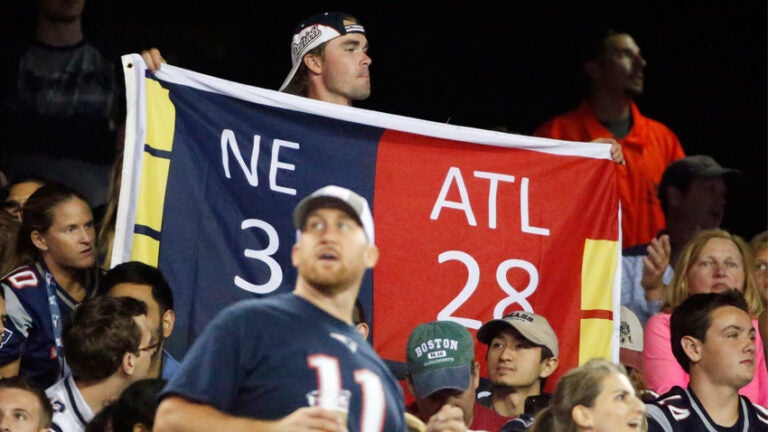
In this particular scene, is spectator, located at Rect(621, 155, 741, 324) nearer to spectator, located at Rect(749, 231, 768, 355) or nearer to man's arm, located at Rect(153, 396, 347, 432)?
spectator, located at Rect(749, 231, 768, 355)

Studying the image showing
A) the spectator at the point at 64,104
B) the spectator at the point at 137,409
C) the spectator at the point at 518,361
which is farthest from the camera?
the spectator at the point at 64,104

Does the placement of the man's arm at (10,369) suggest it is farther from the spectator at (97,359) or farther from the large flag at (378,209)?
the large flag at (378,209)

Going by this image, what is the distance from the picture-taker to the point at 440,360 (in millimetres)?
5875

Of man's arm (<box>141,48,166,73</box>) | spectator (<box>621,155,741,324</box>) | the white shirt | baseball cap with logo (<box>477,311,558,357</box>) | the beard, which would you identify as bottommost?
the white shirt

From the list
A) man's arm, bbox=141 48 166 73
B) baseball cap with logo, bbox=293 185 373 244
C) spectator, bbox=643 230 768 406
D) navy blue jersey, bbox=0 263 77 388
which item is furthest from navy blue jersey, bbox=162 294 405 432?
spectator, bbox=643 230 768 406

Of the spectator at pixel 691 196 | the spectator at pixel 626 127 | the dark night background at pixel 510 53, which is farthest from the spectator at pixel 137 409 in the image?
the spectator at pixel 626 127

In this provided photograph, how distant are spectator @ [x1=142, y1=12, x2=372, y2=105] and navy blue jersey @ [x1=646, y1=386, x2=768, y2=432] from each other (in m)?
1.85

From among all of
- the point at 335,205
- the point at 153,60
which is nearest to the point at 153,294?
the point at 153,60

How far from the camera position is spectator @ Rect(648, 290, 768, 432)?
6.45 m

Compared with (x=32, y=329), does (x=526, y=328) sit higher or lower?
higher

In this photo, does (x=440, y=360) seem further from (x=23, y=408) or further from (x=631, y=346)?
(x=631, y=346)

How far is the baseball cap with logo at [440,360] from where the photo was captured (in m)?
5.86

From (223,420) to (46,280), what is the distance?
2.80 meters

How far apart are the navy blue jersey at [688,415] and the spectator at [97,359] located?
6.42 feet
